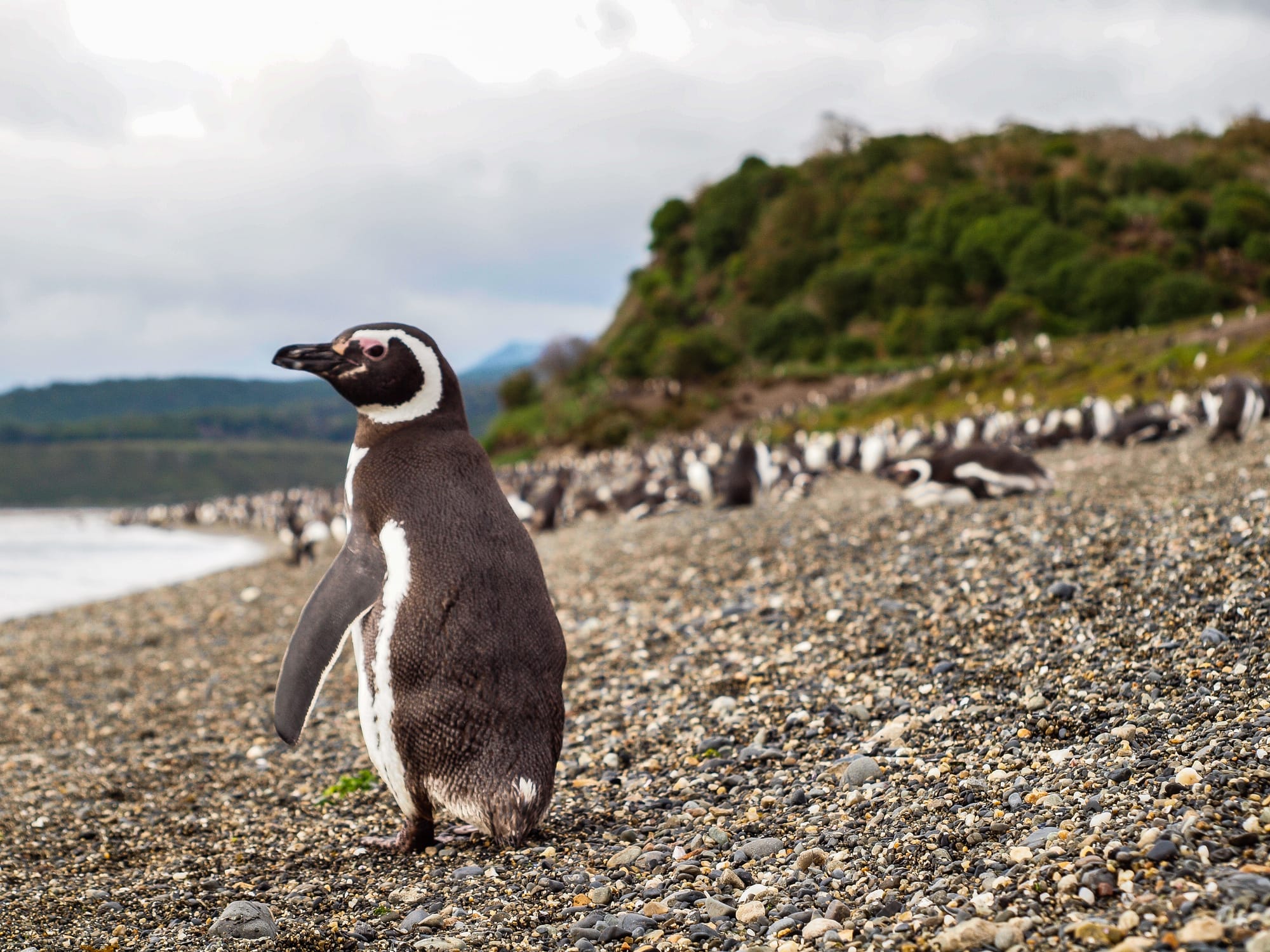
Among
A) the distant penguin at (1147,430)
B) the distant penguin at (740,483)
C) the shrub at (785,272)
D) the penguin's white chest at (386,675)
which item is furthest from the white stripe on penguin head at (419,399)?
the shrub at (785,272)

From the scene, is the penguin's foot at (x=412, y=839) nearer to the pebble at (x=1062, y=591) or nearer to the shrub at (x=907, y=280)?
the pebble at (x=1062, y=591)

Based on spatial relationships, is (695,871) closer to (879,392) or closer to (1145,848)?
(1145,848)

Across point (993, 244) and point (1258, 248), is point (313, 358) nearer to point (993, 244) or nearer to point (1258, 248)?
point (1258, 248)

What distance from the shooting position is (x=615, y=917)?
3.12 metres

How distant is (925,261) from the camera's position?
69.6m

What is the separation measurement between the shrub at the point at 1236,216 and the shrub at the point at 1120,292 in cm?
705

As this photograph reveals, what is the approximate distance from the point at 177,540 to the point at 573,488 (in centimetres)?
2181

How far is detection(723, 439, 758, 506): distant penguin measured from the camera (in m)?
17.0

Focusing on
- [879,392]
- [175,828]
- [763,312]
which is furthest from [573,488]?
[763,312]

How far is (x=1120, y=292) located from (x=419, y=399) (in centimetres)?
5801

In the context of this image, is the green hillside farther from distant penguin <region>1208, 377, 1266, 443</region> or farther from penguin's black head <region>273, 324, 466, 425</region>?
penguin's black head <region>273, 324, 466, 425</region>

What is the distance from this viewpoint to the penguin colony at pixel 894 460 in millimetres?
12141

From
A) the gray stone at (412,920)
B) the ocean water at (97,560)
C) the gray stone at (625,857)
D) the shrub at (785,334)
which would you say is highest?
the shrub at (785,334)

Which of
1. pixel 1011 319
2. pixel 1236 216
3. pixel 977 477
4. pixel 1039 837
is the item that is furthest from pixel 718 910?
pixel 1236 216
